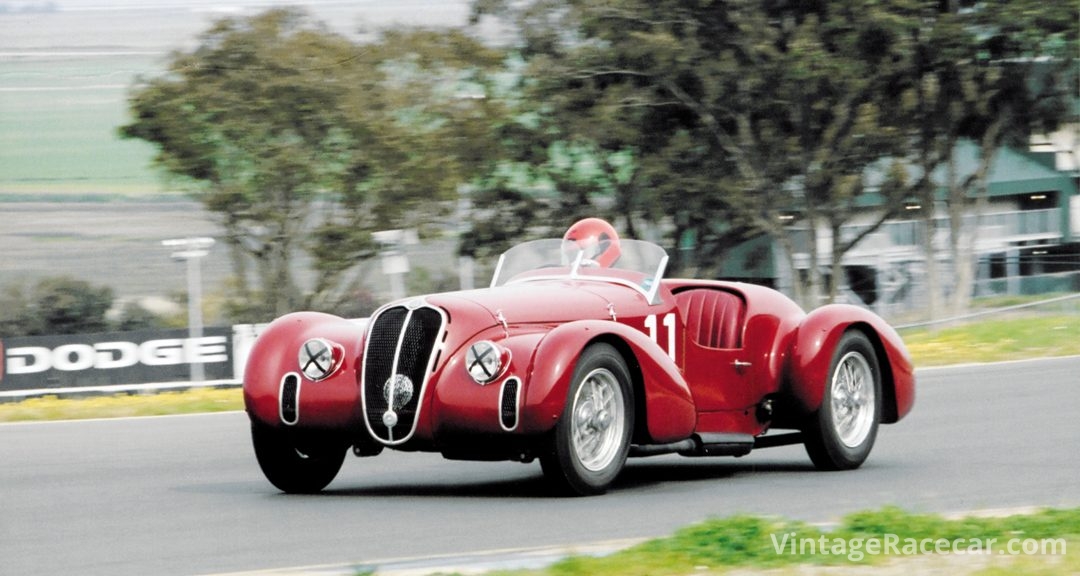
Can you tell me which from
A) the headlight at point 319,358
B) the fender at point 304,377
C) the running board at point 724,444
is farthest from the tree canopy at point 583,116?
the headlight at point 319,358

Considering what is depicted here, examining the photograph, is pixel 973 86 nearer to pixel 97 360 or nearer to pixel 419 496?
pixel 97 360

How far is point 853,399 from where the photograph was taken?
10570 mm

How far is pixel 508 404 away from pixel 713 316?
2190mm

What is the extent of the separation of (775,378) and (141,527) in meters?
4.07

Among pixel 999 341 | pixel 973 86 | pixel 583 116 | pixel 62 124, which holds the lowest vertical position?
pixel 999 341

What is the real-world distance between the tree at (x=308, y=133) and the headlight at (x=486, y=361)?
93.1 feet

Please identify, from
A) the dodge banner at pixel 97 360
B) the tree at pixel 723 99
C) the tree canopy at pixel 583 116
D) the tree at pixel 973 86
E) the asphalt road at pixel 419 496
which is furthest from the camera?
the tree canopy at pixel 583 116

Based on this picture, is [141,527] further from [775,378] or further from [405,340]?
[775,378]

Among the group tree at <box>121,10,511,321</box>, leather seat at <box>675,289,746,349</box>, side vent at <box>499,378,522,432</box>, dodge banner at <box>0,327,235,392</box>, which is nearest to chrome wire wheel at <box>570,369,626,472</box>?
side vent at <box>499,378,522,432</box>

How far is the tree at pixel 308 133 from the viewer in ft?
119

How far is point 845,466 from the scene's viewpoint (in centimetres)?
1023

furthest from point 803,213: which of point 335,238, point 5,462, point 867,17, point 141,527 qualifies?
point 141,527

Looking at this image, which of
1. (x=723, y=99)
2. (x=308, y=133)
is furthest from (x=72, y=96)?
(x=723, y=99)

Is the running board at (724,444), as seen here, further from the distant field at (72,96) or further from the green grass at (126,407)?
the distant field at (72,96)
